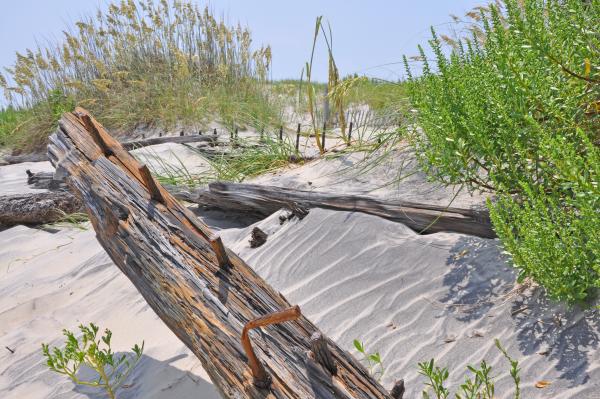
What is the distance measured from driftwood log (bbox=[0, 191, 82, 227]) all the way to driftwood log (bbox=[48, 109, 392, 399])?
136 inches

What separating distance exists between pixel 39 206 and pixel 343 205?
360 cm

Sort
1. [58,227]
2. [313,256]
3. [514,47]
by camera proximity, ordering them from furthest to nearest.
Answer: [58,227], [313,256], [514,47]

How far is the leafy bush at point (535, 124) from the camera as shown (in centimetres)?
273

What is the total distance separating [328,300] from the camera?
11.6ft

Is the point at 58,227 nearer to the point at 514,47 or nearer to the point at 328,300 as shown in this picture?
the point at 328,300

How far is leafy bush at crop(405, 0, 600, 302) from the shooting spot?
2729mm

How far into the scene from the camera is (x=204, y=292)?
2291 millimetres

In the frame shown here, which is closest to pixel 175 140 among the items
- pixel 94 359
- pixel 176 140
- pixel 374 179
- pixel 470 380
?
pixel 176 140

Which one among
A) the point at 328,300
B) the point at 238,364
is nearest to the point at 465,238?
the point at 328,300

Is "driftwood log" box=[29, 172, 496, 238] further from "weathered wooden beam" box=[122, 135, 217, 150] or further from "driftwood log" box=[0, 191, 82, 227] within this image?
"weathered wooden beam" box=[122, 135, 217, 150]

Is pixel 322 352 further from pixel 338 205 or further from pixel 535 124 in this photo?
pixel 338 205

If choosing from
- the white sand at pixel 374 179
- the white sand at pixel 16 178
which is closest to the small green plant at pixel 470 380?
the white sand at pixel 374 179

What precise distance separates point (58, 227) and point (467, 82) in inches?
173

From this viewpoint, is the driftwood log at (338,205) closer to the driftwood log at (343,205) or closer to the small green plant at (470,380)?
the driftwood log at (343,205)
